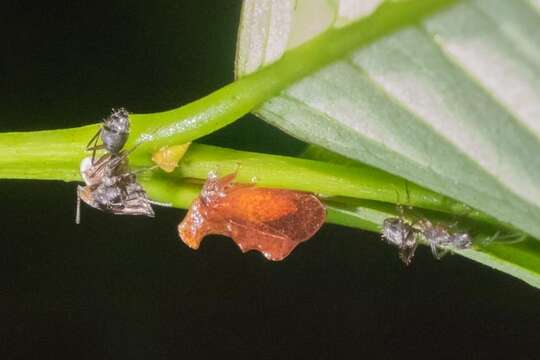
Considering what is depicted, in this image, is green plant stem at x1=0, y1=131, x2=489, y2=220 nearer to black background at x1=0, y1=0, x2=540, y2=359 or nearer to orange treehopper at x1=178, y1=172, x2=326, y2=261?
orange treehopper at x1=178, y1=172, x2=326, y2=261

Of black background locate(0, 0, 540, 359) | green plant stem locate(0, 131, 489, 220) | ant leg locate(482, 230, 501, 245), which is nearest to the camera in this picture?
green plant stem locate(0, 131, 489, 220)

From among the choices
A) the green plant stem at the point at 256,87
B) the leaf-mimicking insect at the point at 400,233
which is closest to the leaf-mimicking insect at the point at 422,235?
the leaf-mimicking insect at the point at 400,233

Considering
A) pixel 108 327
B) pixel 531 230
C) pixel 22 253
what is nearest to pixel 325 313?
pixel 108 327

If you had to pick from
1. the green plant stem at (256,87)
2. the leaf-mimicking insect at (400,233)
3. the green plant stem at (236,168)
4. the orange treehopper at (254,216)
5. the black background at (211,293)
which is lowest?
the black background at (211,293)

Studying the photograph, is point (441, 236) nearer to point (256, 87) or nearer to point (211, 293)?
point (256, 87)

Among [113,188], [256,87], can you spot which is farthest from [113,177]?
[256,87]

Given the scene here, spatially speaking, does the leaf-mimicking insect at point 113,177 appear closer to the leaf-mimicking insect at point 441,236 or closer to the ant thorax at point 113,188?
the ant thorax at point 113,188

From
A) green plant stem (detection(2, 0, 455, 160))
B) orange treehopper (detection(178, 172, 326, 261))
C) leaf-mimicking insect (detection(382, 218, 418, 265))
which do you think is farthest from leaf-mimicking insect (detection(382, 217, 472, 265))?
green plant stem (detection(2, 0, 455, 160))

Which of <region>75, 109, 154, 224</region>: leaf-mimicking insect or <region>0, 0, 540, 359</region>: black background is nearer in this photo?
<region>75, 109, 154, 224</region>: leaf-mimicking insect
